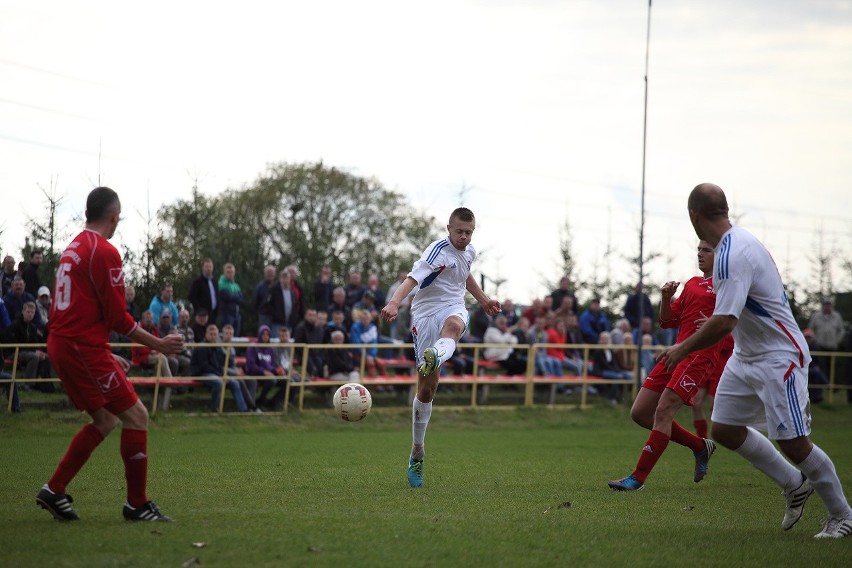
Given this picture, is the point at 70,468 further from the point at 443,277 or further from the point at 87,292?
the point at 443,277

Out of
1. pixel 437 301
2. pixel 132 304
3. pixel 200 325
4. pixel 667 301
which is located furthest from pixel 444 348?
pixel 132 304

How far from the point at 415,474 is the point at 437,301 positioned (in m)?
1.73

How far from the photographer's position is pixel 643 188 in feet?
68.0

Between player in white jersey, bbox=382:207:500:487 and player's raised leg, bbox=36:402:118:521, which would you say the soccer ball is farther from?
player's raised leg, bbox=36:402:118:521

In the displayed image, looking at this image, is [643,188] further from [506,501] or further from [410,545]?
[410,545]

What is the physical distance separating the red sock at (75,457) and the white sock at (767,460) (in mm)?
4643

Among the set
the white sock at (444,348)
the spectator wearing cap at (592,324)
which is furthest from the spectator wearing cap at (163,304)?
the spectator wearing cap at (592,324)

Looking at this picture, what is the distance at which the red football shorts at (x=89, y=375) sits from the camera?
21.9 feet

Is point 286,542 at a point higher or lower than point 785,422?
lower

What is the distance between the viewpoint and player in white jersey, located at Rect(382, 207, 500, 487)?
9469 mm

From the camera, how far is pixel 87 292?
266 inches

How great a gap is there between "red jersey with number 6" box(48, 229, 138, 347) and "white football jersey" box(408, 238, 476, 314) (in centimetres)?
352

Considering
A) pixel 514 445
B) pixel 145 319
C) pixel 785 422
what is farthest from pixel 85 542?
pixel 145 319

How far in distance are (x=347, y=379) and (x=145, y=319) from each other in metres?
4.01
